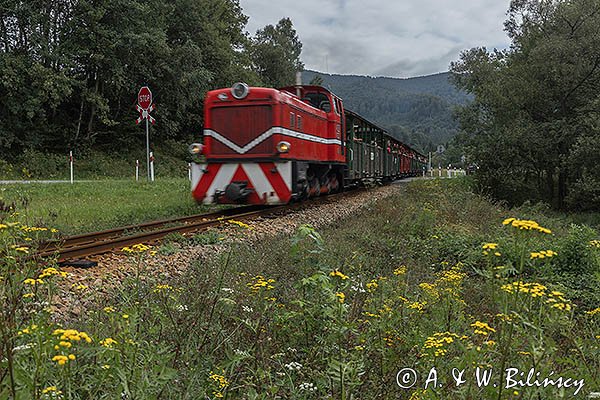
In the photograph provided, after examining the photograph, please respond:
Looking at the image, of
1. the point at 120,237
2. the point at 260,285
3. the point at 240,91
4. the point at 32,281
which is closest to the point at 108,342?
the point at 32,281

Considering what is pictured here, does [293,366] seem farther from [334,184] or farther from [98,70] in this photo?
[98,70]

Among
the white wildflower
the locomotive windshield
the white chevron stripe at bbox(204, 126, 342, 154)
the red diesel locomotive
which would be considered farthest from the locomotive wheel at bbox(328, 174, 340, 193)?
the white wildflower

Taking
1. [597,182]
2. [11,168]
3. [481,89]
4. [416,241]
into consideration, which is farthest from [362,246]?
[481,89]

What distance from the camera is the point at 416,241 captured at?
26.0 ft

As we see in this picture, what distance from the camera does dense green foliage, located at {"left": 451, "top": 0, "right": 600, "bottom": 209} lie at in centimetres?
2219

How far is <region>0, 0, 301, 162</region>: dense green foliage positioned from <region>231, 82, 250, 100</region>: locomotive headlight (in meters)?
15.3

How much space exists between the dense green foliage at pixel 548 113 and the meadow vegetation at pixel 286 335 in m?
19.8

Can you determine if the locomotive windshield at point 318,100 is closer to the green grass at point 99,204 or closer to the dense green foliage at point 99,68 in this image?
the green grass at point 99,204

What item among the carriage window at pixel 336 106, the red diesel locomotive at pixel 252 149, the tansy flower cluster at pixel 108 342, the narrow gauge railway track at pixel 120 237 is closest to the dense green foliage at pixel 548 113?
the carriage window at pixel 336 106

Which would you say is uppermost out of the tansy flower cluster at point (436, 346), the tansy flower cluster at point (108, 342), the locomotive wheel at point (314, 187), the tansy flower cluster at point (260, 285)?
the locomotive wheel at point (314, 187)

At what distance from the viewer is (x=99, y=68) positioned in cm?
2612

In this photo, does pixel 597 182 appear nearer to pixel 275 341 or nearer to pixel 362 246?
pixel 362 246

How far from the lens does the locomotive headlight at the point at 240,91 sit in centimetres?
1081

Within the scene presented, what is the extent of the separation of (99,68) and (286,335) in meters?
26.4
